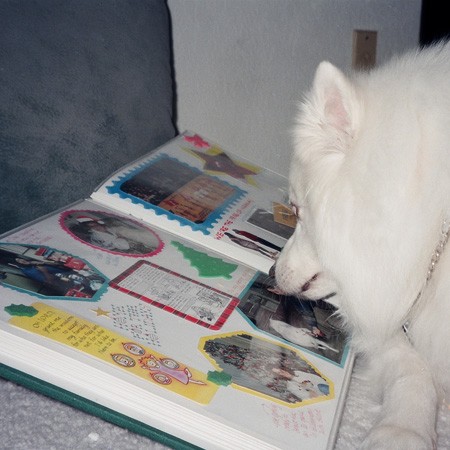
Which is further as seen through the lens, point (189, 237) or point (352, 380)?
point (189, 237)

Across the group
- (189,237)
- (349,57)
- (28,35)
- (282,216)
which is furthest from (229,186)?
(349,57)

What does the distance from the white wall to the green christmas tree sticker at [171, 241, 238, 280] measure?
3.52 ft

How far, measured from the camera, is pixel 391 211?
932 mm

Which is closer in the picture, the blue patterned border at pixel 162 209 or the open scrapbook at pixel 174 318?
the open scrapbook at pixel 174 318

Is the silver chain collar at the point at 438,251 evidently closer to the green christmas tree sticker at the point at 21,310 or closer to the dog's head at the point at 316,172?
the dog's head at the point at 316,172

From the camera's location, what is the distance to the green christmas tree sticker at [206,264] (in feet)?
3.87

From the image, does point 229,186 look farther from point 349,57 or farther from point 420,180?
point 349,57

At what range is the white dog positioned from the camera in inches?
36.5

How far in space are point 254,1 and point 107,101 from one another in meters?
1.03

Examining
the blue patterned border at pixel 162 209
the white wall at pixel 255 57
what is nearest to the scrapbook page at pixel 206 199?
the blue patterned border at pixel 162 209

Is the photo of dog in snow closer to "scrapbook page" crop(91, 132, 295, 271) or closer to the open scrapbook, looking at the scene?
the open scrapbook

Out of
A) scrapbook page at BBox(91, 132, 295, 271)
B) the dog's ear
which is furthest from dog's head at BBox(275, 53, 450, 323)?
scrapbook page at BBox(91, 132, 295, 271)

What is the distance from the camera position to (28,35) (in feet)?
4.20

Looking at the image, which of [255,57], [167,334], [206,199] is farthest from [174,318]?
[255,57]
